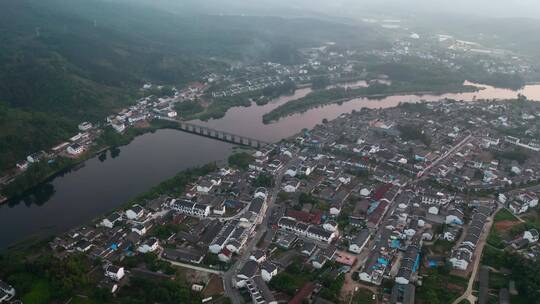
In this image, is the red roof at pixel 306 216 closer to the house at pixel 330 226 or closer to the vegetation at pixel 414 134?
the house at pixel 330 226

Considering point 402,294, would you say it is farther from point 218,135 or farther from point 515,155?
point 218,135

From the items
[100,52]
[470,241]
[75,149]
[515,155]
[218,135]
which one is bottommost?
[218,135]

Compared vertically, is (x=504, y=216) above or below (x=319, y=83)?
below

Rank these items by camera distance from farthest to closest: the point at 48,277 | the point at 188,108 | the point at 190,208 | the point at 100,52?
the point at 100,52, the point at 188,108, the point at 190,208, the point at 48,277

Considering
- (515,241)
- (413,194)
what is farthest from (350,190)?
(515,241)

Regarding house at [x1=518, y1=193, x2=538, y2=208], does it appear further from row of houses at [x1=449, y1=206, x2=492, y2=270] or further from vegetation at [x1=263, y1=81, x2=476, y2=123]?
vegetation at [x1=263, y1=81, x2=476, y2=123]

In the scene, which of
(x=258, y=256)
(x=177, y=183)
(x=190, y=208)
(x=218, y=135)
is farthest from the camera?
(x=218, y=135)

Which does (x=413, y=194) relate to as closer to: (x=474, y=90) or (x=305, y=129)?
(x=305, y=129)

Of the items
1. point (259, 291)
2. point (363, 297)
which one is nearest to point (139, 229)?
point (259, 291)
